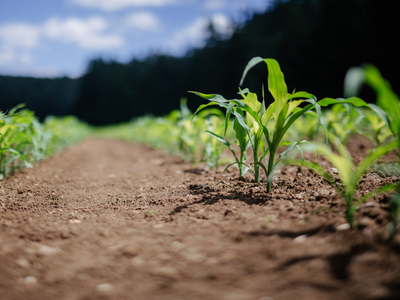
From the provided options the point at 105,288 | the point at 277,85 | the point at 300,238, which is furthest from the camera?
the point at 277,85

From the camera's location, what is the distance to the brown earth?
0.66 meters

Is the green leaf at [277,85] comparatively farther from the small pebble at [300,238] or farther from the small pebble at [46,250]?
the small pebble at [46,250]

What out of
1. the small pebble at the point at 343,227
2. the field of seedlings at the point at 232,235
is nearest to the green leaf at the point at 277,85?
the field of seedlings at the point at 232,235

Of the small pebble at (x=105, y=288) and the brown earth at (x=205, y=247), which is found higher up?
the brown earth at (x=205, y=247)

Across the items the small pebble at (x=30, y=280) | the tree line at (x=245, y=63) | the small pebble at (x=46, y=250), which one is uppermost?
the tree line at (x=245, y=63)

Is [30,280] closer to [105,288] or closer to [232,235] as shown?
[105,288]

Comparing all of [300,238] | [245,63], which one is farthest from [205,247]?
[245,63]

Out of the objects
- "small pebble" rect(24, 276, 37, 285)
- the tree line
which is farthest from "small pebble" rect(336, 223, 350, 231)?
Result: the tree line

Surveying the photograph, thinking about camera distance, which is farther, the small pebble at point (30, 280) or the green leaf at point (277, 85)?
the green leaf at point (277, 85)

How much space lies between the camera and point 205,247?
2.81 feet

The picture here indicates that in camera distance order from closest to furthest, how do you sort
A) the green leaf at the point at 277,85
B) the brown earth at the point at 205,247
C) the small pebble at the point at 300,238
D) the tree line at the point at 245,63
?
Answer: 1. the brown earth at the point at 205,247
2. the small pebble at the point at 300,238
3. the green leaf at the point at 277,85
4. the tree line at the point at 245,63

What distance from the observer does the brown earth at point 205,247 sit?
66 centimetres

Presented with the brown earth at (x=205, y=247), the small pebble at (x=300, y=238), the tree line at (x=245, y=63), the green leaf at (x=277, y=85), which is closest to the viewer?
the brown earth at (x=205, y=247)

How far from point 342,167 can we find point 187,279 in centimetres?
62
